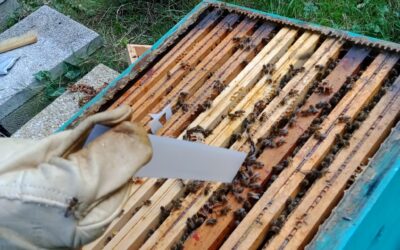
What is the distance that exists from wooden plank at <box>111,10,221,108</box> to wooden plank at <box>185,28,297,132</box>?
1.61ft

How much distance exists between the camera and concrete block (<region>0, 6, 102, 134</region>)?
189 inches

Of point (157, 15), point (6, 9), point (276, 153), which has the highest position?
point (276, 153)

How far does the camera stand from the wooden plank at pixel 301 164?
7.81 ft

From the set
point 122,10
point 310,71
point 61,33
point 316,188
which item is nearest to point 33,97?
point 61,33

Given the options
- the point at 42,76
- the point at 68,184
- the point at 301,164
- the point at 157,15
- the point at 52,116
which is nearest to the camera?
the point at 68,184

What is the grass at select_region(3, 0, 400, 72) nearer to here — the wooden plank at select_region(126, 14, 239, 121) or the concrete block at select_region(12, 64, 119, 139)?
the concrete block at select_region(12, 64, 119, 139)

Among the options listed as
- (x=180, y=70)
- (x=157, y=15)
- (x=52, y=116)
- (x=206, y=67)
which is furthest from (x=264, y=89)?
(x=157, y=15)

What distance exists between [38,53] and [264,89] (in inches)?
115

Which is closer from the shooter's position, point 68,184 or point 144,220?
point 68,184

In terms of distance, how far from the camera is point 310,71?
10.0 ft

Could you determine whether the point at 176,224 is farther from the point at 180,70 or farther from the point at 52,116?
the point at 52,116

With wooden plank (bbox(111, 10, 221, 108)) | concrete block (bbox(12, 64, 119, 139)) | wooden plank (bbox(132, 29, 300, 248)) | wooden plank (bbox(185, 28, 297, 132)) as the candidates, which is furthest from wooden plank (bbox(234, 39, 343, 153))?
concrete block (bbox(12, 64, 119, 139))

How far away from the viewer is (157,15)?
5.64 metres

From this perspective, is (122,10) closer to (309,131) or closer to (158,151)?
(309,131)
